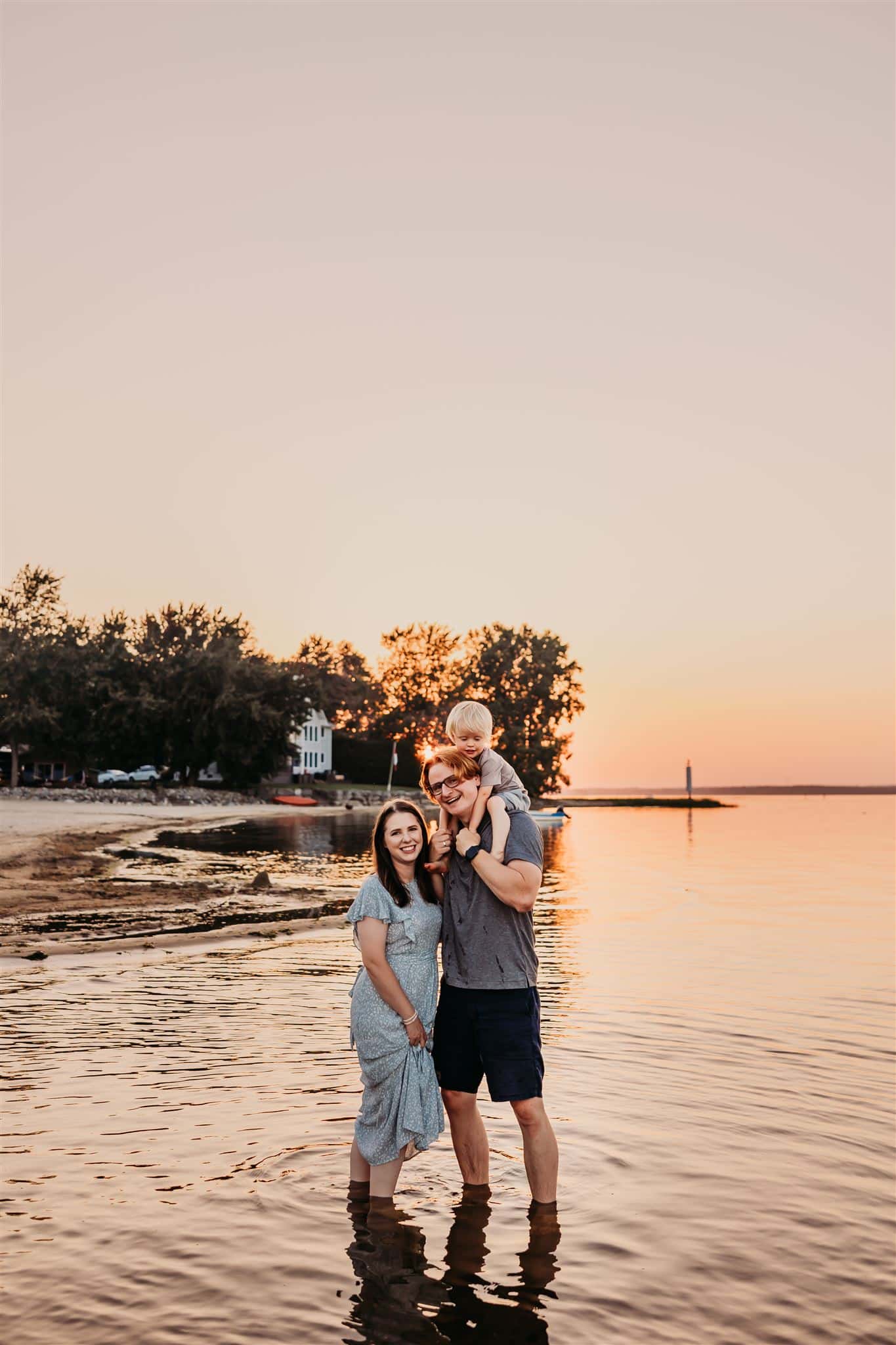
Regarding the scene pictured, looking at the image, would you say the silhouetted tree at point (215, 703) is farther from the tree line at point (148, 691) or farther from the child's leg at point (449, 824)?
the child's leg at point (449, 824)

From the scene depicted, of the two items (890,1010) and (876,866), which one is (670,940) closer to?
(890,1010)

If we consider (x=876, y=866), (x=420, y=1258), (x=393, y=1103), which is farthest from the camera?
(x=876, y=866)

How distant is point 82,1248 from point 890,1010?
967 cm

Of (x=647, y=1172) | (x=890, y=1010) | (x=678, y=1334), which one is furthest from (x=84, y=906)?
(x=678, y=1334)

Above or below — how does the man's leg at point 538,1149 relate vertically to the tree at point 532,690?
below

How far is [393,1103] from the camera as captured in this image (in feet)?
18.1

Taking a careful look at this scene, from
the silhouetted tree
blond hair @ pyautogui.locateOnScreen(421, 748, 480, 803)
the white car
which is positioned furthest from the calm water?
the white car

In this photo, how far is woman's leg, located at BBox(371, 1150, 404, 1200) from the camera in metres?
5.69

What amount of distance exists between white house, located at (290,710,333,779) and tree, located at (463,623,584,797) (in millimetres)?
15254

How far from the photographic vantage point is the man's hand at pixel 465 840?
527 centimetres

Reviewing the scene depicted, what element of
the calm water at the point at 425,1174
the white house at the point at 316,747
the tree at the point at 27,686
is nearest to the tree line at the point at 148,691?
the tree at the point at 27,686

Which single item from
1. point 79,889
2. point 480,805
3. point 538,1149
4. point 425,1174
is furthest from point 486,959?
point 79,889

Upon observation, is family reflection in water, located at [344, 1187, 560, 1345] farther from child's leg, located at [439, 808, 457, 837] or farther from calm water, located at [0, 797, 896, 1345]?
child's leg, located at [439, 808, 457, 837]

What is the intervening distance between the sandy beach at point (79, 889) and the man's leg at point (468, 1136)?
8284 millimetres
